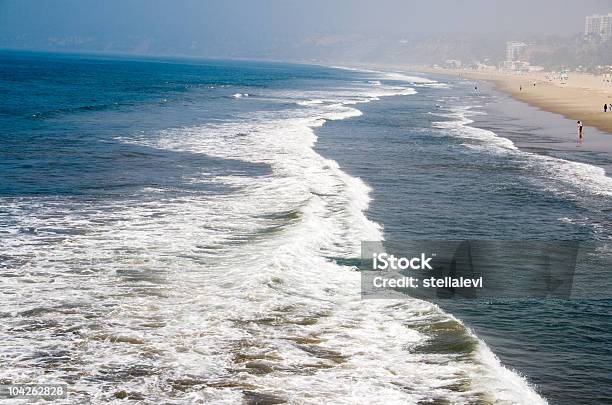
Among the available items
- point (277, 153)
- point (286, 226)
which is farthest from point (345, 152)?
point (286, 226)

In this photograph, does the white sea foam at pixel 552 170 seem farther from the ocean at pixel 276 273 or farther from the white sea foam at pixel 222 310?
the white sea foam at pixel 222 310

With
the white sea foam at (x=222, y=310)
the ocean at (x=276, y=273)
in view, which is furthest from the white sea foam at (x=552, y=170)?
the white sea foam at (x=222, y=310)

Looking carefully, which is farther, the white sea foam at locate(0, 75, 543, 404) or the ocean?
the ocean

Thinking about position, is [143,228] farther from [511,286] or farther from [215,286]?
[511,286]

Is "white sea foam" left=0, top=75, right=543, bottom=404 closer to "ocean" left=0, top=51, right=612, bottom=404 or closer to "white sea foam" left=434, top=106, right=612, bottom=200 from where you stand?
"ocean" left=0, top=51, right=612, bottom=404

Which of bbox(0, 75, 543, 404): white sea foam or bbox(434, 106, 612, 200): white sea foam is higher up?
bbox(434, 106, 612, 200): white sea foam

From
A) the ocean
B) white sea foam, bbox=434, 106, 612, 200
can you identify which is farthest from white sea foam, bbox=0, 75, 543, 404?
white sea foam, bbox=434, 106, 612, 200

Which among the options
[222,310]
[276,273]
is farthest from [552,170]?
[222,310]

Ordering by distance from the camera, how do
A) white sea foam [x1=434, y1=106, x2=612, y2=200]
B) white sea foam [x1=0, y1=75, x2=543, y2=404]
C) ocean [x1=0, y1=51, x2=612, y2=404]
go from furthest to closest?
white sea foam [x1=434, y1=106, x2=612, y2=200] → ocean [x1=0, y1=51, x2=612, y2=404] → white sea foam [x1=0, y1=75, x2=543, y2=404]
